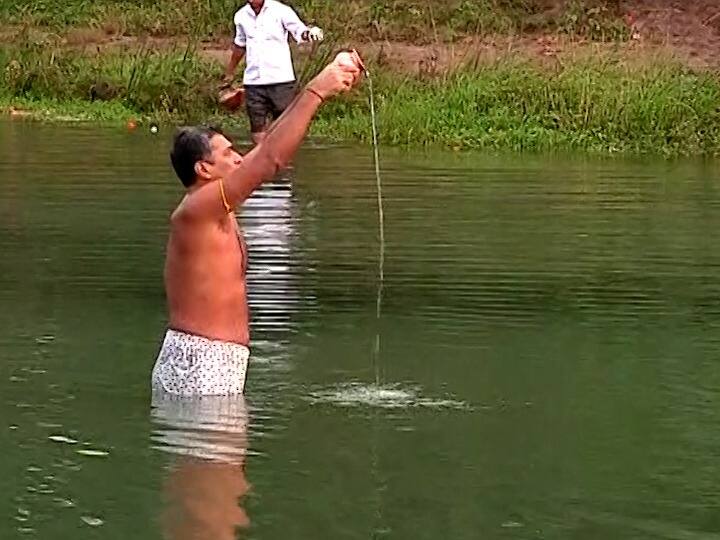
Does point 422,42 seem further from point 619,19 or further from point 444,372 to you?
point 444,372

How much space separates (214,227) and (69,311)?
191cm

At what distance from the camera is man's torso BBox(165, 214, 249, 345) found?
6242 mm

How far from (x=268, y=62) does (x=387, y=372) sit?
7.84m

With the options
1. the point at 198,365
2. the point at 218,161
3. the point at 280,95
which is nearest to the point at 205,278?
the point at 198,365

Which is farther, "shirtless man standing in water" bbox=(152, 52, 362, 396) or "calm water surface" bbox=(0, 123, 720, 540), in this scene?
"shirtless man standing in water" bbox=(152, 52, 362, 396)

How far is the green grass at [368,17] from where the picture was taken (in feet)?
74.5

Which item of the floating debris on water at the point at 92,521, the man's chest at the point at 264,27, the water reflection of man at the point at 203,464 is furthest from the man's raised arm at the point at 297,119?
the man's chest at the point at 264,27

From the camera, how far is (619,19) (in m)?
23.3

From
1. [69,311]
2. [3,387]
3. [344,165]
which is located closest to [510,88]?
[344,165]

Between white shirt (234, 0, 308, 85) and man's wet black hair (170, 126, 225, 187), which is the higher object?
white shirt (234, 0, 308, 85)

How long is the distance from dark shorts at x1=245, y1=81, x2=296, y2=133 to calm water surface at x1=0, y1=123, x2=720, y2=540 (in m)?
2.30

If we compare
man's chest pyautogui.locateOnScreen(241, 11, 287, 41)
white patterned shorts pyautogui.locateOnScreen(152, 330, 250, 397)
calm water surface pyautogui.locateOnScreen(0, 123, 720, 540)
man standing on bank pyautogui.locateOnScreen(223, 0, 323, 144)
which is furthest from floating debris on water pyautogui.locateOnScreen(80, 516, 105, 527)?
man's chest pyautogui.locateOnScreen(241, 11, 287, 41)

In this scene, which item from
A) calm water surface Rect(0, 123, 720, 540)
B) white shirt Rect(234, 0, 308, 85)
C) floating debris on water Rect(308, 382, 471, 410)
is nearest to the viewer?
calm water surface Rect(0, 123, 720, 540)

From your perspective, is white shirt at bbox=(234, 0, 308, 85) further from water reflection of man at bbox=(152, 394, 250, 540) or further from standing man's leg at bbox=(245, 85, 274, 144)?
water reflection of man at bbox=(152, 394, 250, 540)
